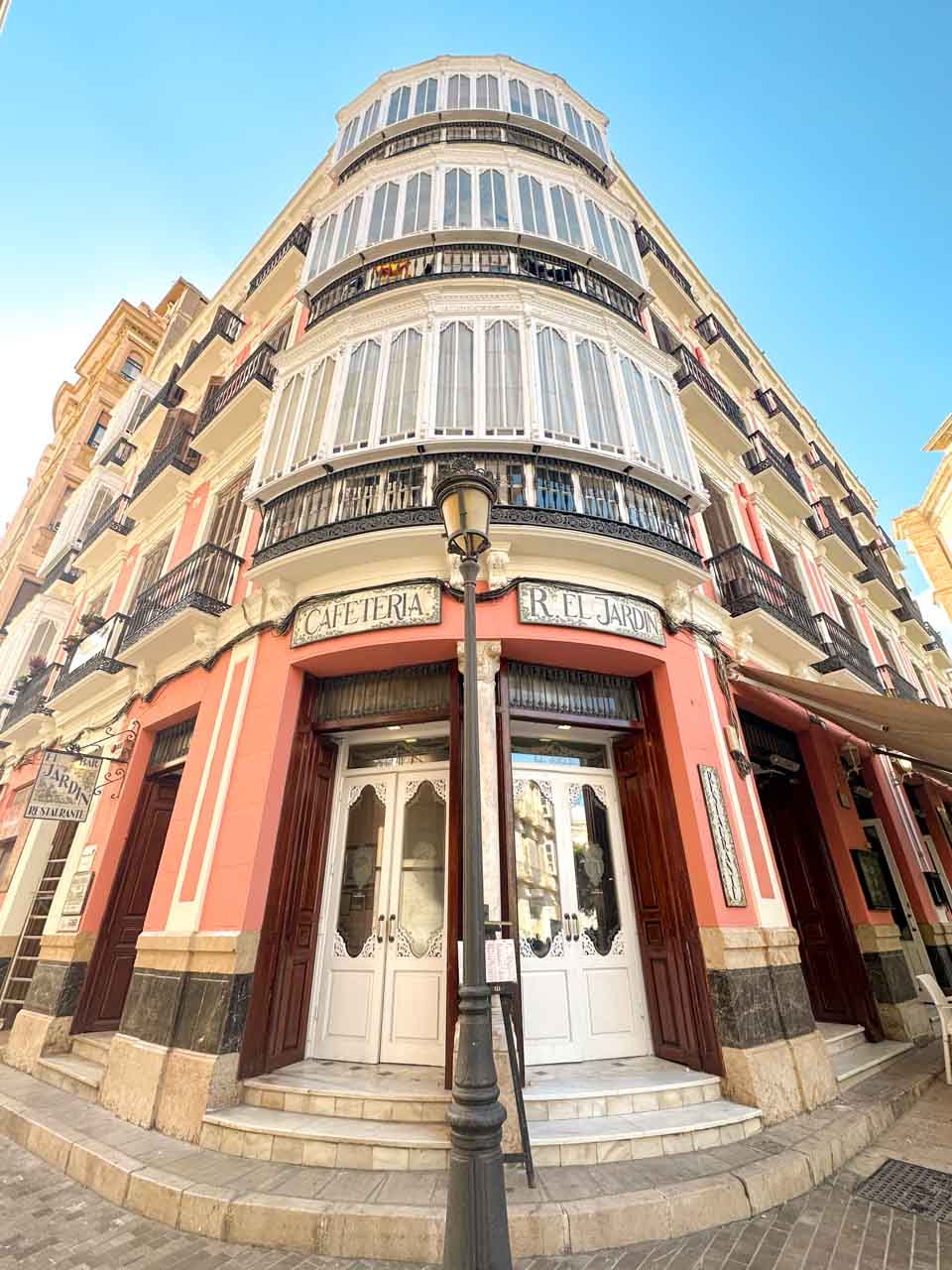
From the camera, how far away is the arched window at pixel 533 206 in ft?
29.2

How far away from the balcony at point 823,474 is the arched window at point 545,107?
10.4 m

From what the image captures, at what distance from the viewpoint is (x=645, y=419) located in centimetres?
757

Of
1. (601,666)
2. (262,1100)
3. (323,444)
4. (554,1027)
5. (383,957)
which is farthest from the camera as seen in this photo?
(323,444)

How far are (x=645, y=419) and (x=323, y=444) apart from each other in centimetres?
439

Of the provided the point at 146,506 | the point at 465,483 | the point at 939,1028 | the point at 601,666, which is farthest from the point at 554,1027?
the point at 146,506

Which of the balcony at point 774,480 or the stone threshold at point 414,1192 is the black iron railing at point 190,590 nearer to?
the stone threshold at point 414,1192

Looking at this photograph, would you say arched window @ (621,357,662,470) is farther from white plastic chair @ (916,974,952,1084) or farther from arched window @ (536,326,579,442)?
white plastic chair @ (916,974,952,1084)

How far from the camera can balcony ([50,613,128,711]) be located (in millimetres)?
8859

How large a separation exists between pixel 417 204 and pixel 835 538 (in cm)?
1129

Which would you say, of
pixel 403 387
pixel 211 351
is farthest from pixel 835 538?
pixel 211 351

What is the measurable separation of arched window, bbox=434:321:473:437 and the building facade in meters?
0.06

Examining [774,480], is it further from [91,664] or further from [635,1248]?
[91,664]

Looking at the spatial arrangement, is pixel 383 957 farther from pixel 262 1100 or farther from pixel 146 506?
pixel 146 506

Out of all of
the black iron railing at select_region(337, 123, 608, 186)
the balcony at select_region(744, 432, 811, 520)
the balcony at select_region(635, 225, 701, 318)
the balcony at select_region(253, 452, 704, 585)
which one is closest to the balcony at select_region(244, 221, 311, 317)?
the black iron railing at select_region(337, 123, 608, 186)
